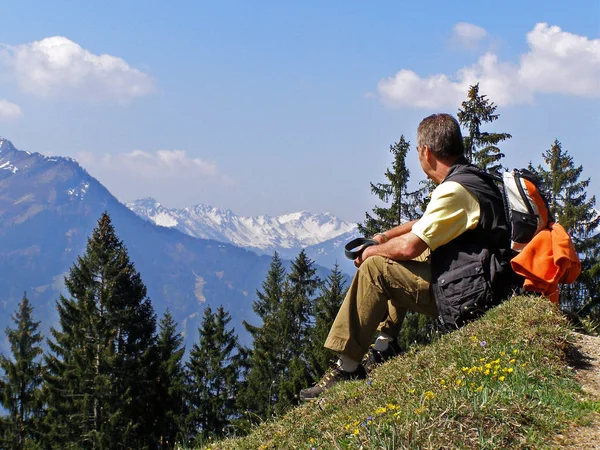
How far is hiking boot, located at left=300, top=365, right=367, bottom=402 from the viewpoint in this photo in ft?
21.5

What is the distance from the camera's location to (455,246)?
19.9 ft

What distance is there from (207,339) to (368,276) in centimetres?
4923

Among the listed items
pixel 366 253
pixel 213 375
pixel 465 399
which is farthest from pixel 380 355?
pixel 213 375

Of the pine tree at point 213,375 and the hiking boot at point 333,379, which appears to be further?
the pine tree at point 213,375

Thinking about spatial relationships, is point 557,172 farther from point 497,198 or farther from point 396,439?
point 396,439

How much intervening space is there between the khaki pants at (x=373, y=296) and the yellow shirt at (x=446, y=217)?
1.51ft

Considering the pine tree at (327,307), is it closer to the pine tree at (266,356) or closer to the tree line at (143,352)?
the tree line at (143,352)

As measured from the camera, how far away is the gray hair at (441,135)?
621 centimetres

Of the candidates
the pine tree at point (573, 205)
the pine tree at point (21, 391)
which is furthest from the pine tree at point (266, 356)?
the pine tree at point (573, 205)

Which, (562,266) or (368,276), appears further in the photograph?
(368,276)

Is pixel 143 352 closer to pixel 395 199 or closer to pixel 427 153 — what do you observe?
pixel 395 199

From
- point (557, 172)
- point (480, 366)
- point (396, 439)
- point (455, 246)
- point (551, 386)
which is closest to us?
point (396, 439)

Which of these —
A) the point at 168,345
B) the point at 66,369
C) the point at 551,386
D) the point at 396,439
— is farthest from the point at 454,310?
the point at 168,345

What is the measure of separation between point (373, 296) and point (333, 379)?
1.08 m
